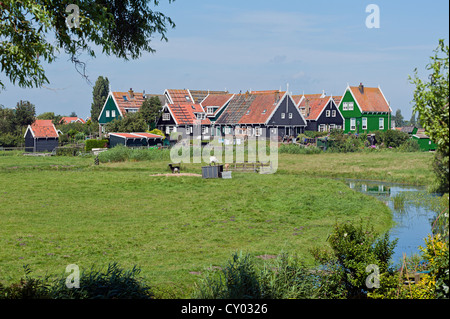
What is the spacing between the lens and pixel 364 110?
78.9m

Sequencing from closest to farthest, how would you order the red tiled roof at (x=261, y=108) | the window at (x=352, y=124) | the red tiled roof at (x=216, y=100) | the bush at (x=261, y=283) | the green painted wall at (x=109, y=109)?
the bush at (x=261, y=283)
the red tiled roof at (x=261, y=108)
the window at (x=352, y=124)
the green painted wall at (x=109, y=109)
the red tiled roof at (x=216, y=100)

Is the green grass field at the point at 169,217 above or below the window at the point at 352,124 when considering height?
below

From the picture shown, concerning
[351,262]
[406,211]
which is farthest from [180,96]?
[351,262]

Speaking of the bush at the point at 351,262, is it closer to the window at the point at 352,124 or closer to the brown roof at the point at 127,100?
the window at the point at 352,124

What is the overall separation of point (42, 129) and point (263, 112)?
111 ft

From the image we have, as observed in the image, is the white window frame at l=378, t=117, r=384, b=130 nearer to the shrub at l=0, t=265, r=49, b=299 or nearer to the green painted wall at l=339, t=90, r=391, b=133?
the green painted wall at l=339, t=90, r=391, b=133

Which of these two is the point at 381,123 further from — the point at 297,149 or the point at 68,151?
the point at 68,151

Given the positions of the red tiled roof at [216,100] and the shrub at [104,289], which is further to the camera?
the red tiled roof at [216,100]

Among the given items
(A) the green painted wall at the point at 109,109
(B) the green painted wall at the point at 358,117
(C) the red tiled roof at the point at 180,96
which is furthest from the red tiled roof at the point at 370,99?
(A) the green painted wall at the point at 109,109

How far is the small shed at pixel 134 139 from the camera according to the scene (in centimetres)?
6719

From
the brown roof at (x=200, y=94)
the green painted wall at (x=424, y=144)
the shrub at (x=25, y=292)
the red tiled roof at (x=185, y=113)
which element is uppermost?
the brown roof at (x=200, y=94)
